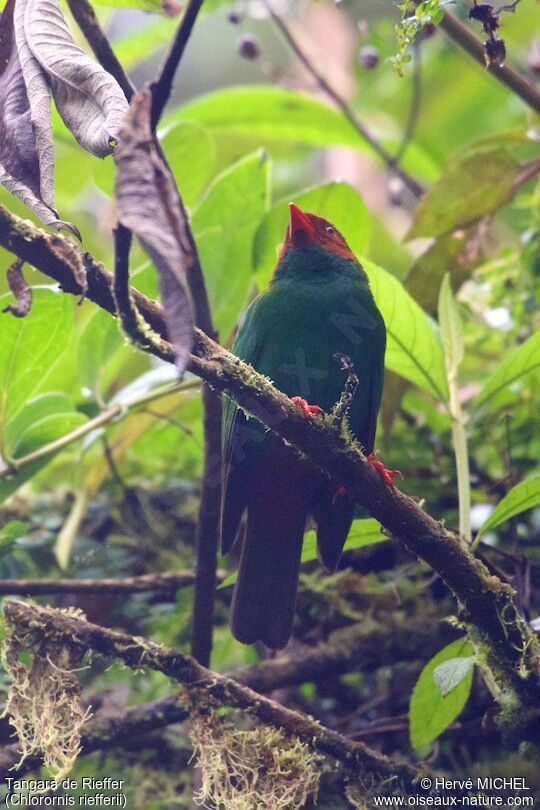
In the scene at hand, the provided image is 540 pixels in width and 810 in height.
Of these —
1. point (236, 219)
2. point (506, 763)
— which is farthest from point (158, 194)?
point (506, 763)

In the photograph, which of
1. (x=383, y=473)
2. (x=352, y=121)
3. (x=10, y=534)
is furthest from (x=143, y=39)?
(x=383, y=473)

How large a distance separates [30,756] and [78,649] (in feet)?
0.99

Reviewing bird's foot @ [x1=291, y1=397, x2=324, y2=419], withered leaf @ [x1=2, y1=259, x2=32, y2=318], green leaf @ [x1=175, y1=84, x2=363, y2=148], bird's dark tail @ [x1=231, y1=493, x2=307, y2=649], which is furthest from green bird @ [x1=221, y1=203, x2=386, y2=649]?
withered leaf @ [x1=2, y1=259, x2=32, y2=318]

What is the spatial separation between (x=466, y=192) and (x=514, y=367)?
2.54ft

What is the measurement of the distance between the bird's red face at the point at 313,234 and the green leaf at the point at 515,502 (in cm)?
101

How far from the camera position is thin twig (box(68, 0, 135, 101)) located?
192cm

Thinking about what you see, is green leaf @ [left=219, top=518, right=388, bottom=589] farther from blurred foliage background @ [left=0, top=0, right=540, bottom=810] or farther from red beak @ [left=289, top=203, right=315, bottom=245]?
red beak @ [left=289, top=203, right=315, bottom=245]

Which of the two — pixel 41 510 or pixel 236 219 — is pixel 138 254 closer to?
pixel 236 219

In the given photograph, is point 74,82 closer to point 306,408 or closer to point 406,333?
point 306,408

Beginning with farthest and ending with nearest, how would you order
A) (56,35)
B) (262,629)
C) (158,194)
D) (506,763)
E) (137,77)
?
(137,77) → (506,763) → (262,629) → (56,35) → (158,194)

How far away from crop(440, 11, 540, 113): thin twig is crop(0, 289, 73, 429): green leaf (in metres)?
1.29

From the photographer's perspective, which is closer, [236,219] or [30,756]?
[30,756]

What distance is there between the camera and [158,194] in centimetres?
107

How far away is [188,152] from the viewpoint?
2.77 m
